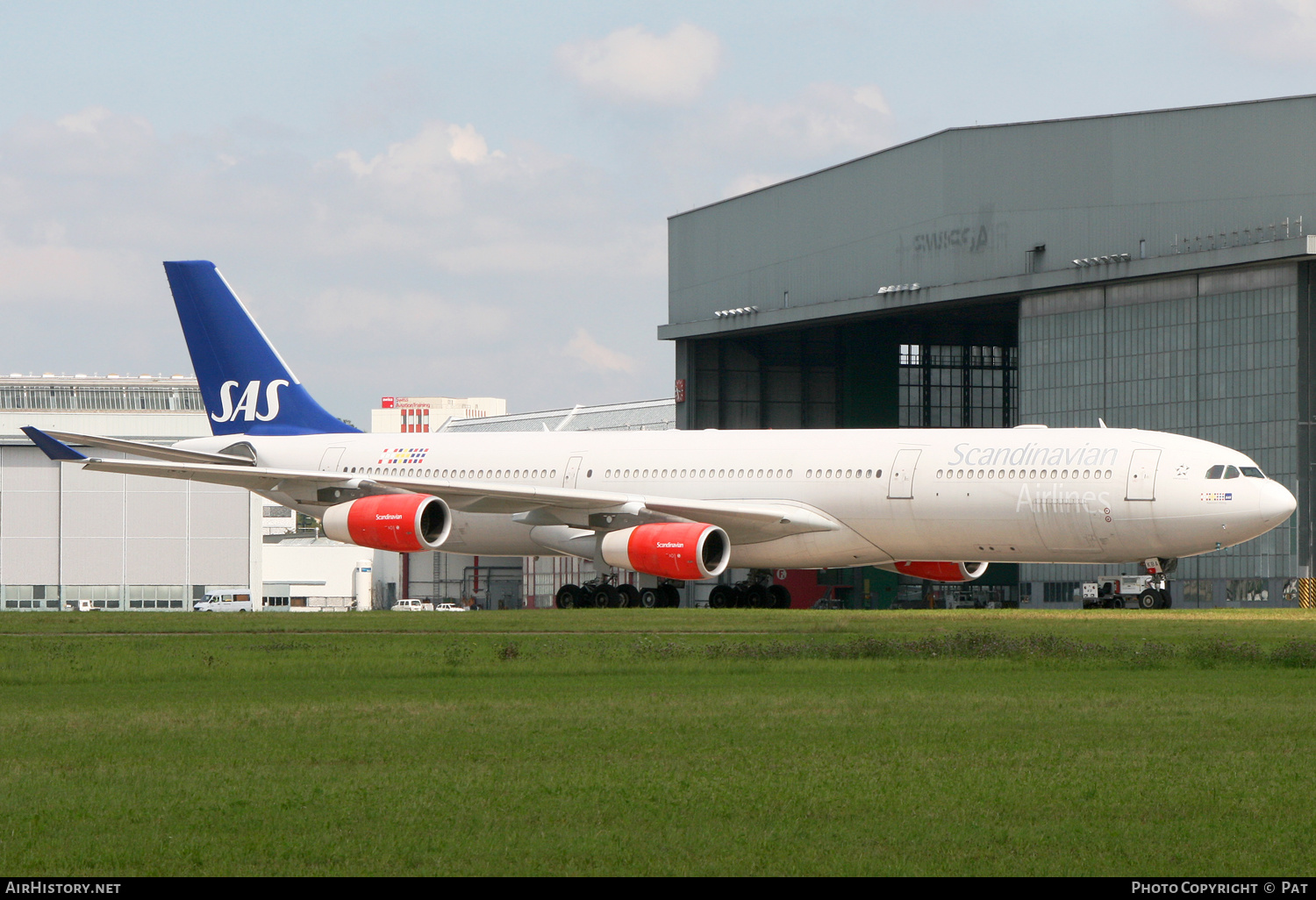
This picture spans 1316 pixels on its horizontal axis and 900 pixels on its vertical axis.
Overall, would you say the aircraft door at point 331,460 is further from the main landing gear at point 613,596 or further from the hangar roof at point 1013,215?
the hangar roof at point 1013,215

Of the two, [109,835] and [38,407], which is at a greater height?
[38,407]

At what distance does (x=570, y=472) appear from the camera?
39.9m

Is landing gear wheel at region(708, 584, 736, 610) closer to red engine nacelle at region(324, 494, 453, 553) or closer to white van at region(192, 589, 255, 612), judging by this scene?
red engine nacelle at region(324, 494, 453, 553)

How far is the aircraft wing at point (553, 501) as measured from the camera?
35.9 meters

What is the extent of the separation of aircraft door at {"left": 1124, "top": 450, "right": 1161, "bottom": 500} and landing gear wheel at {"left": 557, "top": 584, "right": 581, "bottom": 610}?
12945 millimetres

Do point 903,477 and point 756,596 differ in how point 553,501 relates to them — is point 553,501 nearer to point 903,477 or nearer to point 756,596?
point 756,596

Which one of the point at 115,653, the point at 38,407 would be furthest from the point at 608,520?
the point at 38,407

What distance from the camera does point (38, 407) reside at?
448 ft

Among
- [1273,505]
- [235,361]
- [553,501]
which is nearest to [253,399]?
[235,361]

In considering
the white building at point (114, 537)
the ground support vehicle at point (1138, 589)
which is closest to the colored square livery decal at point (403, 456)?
the ground support vehicle at point (1138, 589)

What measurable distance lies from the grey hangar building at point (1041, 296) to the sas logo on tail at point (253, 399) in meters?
23.1

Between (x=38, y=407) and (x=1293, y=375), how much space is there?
11182 centimetres
